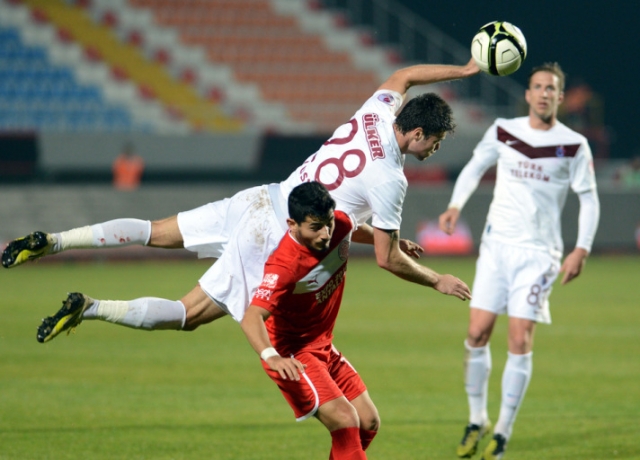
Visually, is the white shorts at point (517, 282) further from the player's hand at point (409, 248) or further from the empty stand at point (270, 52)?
the empty stand at point (270, 52)

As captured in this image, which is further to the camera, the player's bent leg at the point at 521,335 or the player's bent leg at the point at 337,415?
the player's bent leg at the point at 521,335

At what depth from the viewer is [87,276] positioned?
64.3ft

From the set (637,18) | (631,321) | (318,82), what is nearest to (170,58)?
(318,82)

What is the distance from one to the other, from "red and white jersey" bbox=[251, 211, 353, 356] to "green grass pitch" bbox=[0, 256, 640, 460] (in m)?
1.54

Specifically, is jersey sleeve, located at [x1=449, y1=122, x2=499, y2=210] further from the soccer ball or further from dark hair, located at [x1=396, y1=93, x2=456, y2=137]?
dark hair, located at [x1=396, y1=93, x2=456, y2=137]

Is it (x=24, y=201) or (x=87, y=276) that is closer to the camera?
(x=87, y=276)

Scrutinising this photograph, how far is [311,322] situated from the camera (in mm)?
5895

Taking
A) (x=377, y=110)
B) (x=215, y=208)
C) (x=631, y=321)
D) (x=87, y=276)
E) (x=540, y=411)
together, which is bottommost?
(x=87, y=276)

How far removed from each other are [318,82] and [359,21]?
3.16 meters

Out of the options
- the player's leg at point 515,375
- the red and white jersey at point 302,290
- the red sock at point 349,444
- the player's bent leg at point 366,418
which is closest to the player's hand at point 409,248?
the red and white jersey at point 302,290

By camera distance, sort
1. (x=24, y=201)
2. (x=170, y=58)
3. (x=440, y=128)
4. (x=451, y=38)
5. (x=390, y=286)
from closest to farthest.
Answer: (x=440, y=128), (x=390, y=286), (x=24, y=201), (x=170, y=58), (x=451, y=38)

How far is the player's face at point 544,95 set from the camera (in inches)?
299

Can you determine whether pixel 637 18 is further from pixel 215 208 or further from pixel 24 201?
pixel 215 208

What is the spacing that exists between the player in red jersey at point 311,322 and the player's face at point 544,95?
8.35 ft
